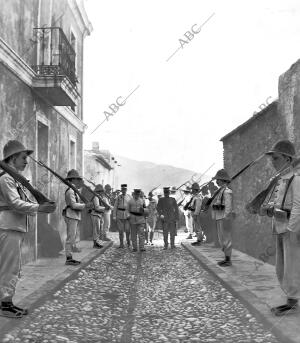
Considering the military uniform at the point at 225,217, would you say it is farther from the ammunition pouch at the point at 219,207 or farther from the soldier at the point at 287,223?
the soldier at the point at 287,223

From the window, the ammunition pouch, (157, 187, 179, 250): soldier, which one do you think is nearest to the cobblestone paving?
the ammunition pouch

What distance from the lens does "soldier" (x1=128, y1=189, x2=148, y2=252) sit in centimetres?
1363

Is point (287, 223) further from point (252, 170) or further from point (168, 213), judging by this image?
point (168, 213)

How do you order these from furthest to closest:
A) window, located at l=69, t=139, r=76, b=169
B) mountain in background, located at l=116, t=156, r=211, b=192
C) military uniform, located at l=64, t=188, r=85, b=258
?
mountain in background, located at l=116, t=156, r=211, b=192 < window, located at l=69, t=139, r=76, b=169 < military uniform, located at l=64, t=188, r=85, b=258

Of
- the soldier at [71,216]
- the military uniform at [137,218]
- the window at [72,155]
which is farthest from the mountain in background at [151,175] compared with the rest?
the soldier at [71,216]

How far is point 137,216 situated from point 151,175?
93.2m

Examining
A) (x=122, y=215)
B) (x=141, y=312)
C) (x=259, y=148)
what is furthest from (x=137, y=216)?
(x=141, y=312)

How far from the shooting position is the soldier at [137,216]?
44.7ft

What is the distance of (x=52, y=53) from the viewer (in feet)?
41.1

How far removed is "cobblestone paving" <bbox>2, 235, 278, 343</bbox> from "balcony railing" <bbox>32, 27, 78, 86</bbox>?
5177 mm

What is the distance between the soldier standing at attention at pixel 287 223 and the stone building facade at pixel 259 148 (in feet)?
10.3

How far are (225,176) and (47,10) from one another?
6538 mm

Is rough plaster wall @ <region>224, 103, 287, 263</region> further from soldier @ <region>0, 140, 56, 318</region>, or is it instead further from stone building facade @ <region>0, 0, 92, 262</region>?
soldier @ <region>0, 140, 56, 318</region>

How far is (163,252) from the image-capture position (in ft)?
44.3
